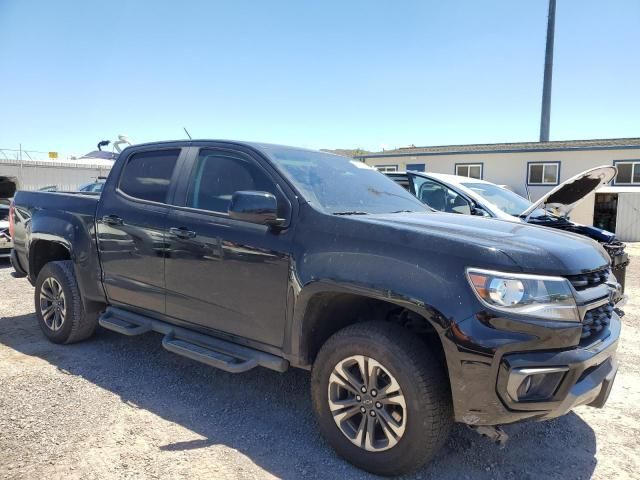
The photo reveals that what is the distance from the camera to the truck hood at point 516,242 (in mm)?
2516

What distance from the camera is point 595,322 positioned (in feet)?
8.90

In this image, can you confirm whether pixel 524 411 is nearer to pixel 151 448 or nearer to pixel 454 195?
pixel 151 448

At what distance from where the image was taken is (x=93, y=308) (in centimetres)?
A: 477

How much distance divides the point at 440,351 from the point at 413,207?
1.44 metres

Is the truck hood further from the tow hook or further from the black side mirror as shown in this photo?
the tow hook

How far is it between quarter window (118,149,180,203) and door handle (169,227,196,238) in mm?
369

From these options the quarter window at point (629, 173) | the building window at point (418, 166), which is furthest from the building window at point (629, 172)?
the building window at point (418, 166)

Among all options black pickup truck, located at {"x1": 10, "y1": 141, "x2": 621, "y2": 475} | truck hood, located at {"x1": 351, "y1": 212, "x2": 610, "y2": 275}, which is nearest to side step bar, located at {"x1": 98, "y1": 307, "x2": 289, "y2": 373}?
black pickup truck, located at {"x1": 10, "y1": 141, "x2": 621, "y2": 475}

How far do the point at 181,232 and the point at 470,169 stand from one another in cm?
2128

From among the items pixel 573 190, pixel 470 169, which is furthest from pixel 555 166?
pixel 573 190

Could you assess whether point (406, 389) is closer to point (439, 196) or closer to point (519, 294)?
point (519, 294)

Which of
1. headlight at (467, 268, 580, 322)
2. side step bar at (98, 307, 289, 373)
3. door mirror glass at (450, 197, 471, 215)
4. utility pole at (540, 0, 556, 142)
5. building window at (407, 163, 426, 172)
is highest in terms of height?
→ utility pole at (540, 0, 556, 142)

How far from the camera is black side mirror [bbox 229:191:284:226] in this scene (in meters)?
3.09

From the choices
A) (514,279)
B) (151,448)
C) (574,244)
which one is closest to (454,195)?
(574,244)
